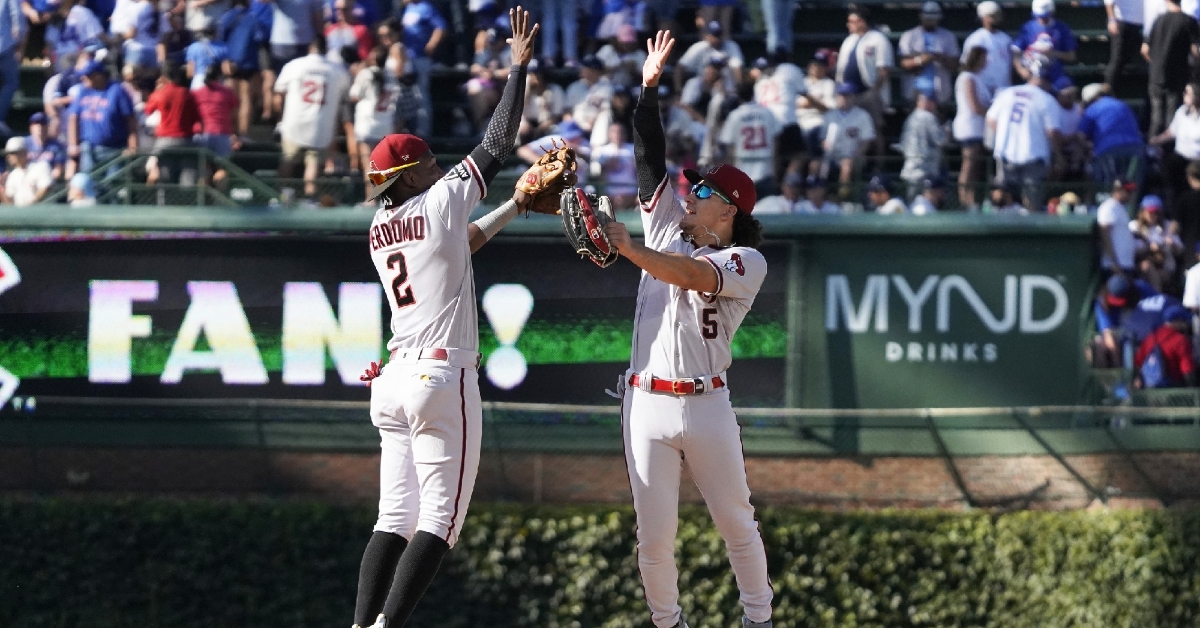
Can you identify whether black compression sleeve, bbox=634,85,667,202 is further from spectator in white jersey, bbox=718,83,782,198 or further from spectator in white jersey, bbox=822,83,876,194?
spectator in white jersey, bbox=822,83,876,194

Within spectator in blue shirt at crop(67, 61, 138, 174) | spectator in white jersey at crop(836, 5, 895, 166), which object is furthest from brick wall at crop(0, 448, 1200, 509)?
spectator in white jersey at crop(836, 5, 895, 166)

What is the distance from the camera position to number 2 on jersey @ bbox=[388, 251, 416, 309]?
6.32m

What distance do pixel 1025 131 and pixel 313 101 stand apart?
5.06 meters

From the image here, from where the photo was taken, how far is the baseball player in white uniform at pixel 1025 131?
1232 centimetres

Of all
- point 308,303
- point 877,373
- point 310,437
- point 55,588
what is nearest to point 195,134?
point 308,303

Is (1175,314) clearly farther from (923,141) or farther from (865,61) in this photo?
(865,61)

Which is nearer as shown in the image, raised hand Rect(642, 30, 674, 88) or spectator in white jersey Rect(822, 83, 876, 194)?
raised hand Rect(642, 30, 674, 88)

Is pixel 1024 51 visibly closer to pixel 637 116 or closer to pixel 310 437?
pixel 310 437

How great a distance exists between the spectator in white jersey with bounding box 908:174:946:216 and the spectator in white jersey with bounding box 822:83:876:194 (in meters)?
0.83

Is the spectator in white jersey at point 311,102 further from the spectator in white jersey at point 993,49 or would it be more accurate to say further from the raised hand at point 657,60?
the raised hand at point 657,60

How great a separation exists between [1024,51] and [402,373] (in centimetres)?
872

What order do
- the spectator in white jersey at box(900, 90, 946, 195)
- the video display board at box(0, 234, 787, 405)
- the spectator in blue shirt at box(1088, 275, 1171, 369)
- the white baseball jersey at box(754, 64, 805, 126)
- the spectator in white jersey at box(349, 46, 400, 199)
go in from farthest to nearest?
the white baseball jersey at box(754, 64, 805, 126)
the spectator in white jersey at box(900, 90, 946, 195)
the spectator in white jersey at box(349, 46, 400, 199)
the spectator in blue shirt at box(1088, 275, 1171, 369)
the video display board at box(0, 234, 787, 405)

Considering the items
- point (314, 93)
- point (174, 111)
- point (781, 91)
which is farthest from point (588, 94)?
point (174, 111)

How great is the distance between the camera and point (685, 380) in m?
6.30
